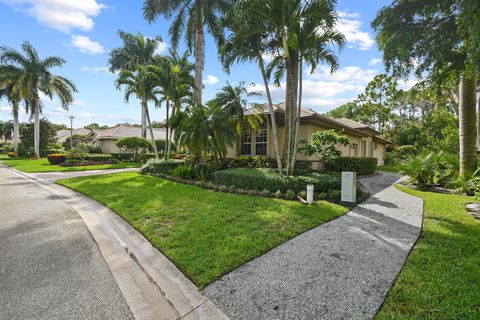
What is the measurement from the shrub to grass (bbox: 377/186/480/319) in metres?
23.5

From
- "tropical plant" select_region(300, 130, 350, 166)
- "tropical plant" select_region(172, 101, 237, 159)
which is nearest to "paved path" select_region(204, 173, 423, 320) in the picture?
"tropical plant" select_region(300, 130, 350, 166)

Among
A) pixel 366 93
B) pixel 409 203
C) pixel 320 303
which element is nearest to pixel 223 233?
pixel 320 303

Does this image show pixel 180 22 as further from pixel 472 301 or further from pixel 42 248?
pixel 472 301

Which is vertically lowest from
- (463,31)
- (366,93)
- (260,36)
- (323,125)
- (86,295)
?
(86,295)

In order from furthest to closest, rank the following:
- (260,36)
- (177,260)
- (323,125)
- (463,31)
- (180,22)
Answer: (180,22) < (323,125) < (260,36) < (463,31) < (177,260)

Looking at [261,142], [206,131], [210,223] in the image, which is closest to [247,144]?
[261,142]

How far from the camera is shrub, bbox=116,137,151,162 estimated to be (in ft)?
75.6

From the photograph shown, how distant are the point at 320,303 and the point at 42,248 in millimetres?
4444

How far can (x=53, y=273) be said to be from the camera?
3.20 meters

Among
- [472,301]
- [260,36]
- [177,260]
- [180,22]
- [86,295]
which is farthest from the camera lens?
[180,22]

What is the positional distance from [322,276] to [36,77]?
107 feet

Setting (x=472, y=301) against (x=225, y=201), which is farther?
(x=225, y=201)

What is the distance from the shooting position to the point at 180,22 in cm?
1634

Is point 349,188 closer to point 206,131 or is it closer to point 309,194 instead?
point 309,194
